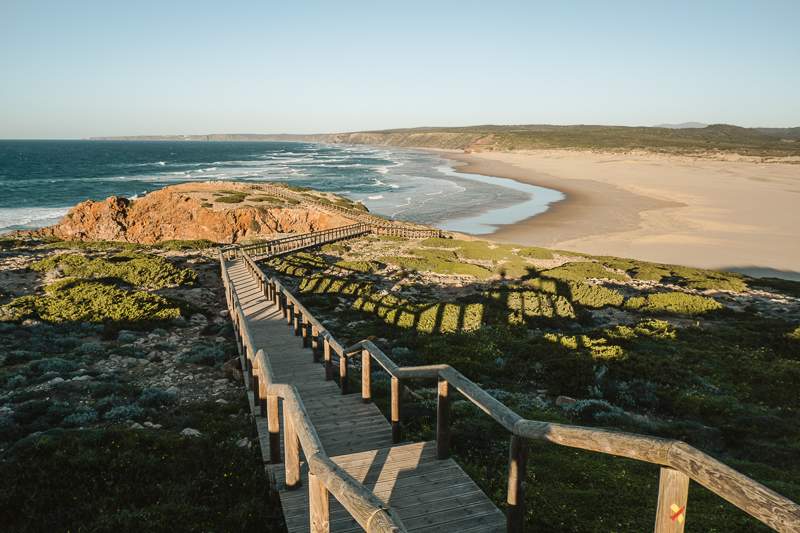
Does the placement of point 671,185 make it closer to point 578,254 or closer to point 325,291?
point 578,254

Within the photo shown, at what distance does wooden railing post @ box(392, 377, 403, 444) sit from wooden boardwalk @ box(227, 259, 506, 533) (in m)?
0.18

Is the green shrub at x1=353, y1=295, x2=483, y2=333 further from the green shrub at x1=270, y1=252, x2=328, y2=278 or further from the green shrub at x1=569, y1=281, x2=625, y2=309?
the green shrub at x1=270, y1=252, x2=328, y2=278

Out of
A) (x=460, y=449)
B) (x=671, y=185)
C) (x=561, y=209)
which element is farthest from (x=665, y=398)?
(x=671, y=185)

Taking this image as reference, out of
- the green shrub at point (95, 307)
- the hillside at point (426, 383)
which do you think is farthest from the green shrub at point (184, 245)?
the green shrub at point (95, 307)

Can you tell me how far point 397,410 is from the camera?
5441 millimetres

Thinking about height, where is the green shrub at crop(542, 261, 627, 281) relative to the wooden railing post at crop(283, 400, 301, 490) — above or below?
below

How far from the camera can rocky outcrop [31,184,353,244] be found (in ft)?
119

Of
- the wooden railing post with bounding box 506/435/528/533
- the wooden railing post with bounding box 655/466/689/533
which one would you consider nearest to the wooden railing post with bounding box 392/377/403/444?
the wooden railing post with bounding box 506/435/528/533

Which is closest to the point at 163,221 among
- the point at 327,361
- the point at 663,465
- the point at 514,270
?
the point at 514,270

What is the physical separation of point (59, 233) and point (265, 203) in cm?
1659

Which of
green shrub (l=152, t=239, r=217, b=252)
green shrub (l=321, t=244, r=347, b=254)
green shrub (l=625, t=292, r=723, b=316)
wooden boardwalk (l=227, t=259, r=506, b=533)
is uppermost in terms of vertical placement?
wooden boardwalk (l=227, t=259, r=506, b=533)

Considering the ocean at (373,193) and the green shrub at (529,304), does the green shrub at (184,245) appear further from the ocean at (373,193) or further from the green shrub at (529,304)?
the ocean at (373,193)

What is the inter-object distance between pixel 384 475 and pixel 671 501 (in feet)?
9.17

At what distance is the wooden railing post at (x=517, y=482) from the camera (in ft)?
11.3
